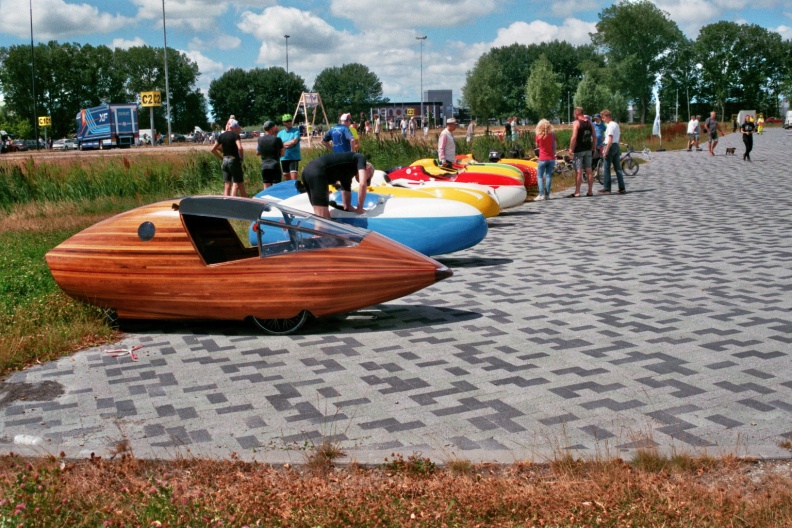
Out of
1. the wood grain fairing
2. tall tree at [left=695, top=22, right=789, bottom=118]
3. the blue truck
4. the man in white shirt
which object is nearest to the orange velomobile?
the wood grain fairing

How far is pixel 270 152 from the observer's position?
16.7 meters

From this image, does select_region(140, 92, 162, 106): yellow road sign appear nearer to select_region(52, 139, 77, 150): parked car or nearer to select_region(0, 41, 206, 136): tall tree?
select_region(52, 139, 77, 150): parked car

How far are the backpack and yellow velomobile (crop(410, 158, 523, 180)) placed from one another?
184cm

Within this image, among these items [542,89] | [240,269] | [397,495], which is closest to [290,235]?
[240,269]

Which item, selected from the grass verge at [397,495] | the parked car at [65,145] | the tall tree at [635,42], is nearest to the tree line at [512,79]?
the tall tree at [635,42]

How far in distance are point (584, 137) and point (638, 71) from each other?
100191 millimetres

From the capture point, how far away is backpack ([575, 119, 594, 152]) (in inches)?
747

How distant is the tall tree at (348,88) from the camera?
142125 millimetres

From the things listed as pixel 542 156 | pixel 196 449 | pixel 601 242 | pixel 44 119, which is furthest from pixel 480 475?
pixel 44 119

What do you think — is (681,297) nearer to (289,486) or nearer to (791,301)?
(791,301)

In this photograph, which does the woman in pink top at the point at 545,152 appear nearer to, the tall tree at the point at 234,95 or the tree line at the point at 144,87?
the tree line at the point at 144,87

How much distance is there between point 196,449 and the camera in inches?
196

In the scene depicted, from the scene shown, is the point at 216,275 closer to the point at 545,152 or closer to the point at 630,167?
the point at 545,152

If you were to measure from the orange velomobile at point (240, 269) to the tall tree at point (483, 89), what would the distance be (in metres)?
111
